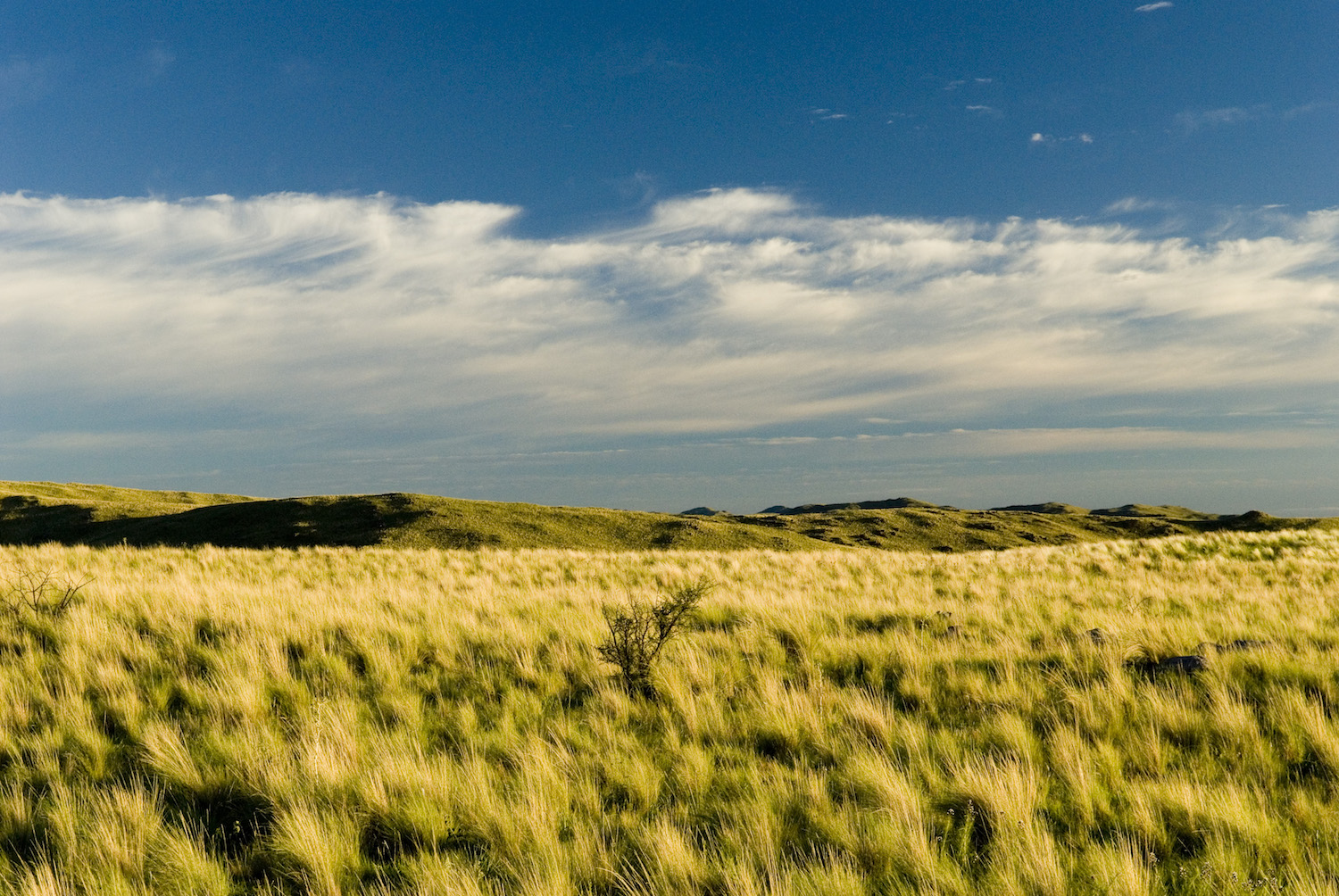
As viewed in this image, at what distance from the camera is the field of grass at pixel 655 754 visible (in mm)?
4004

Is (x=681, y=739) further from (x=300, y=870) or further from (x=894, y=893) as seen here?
(x=300, y=870)

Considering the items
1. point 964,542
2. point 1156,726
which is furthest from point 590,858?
point 964,542

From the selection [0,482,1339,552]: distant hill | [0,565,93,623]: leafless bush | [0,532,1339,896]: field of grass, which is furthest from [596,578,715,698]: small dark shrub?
[0,482,1339,552]: distant hill

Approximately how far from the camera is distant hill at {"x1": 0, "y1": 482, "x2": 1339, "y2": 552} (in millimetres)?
46500

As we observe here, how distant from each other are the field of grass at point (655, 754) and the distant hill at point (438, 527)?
1431 inches

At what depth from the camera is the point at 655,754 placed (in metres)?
5.64

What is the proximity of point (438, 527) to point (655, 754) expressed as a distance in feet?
147

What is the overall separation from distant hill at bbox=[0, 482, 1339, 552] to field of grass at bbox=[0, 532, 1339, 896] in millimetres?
36360

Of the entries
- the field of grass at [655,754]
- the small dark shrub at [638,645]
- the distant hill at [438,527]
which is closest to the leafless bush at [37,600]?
the field of grass at [655,754]

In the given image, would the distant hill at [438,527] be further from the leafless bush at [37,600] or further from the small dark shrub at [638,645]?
Answer: the small dark shrub at [638,645]

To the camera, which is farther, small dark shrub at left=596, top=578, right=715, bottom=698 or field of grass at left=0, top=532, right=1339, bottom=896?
small dark shrub at left=596, top=578, right=715, bottom=698

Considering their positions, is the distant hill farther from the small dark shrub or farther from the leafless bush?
the small dark shrub

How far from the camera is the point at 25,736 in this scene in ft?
19.5

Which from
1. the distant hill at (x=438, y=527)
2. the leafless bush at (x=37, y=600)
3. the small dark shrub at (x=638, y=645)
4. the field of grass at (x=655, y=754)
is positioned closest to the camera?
the field of grass at (x=655, y=754)
